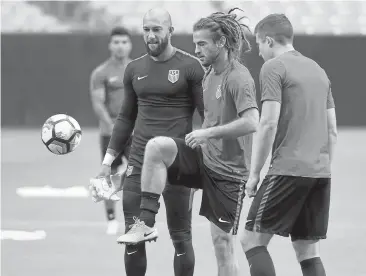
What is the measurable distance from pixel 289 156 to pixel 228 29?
1.10 m

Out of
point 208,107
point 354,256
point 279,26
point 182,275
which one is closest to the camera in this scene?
point 279,26

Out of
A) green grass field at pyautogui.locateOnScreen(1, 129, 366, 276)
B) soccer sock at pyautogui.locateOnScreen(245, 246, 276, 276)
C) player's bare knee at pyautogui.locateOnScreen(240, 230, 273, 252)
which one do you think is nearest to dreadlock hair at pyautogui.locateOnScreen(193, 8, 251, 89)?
player's bare knee at pyautogui.locateOnScreen(240, 230, 273, 252)

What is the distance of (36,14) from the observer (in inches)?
969

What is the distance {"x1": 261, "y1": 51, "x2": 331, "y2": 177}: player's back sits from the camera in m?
5.85

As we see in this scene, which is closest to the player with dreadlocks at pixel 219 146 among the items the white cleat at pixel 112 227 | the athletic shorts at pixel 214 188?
the athletic shorts at pixel 214 188

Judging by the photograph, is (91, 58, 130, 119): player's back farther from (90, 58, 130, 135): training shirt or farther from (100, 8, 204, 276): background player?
(100, 8, 204, 276): background player

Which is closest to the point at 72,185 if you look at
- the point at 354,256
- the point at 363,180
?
the point at 363,180

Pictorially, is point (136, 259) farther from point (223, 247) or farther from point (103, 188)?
point (223, 247)

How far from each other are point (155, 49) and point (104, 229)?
410 cm

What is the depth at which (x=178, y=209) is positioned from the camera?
22.2 feet

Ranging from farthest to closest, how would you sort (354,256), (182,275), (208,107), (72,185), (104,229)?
(72,185) → (104,229) → (354,256) → (182,275) → (208,107)

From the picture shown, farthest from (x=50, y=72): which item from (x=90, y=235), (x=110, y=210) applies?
(x=90, y=235)

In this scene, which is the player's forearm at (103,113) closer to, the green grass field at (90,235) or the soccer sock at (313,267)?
the green grass field at (90,235)

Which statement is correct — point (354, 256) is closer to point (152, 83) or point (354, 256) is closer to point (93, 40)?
point (152, 83)
